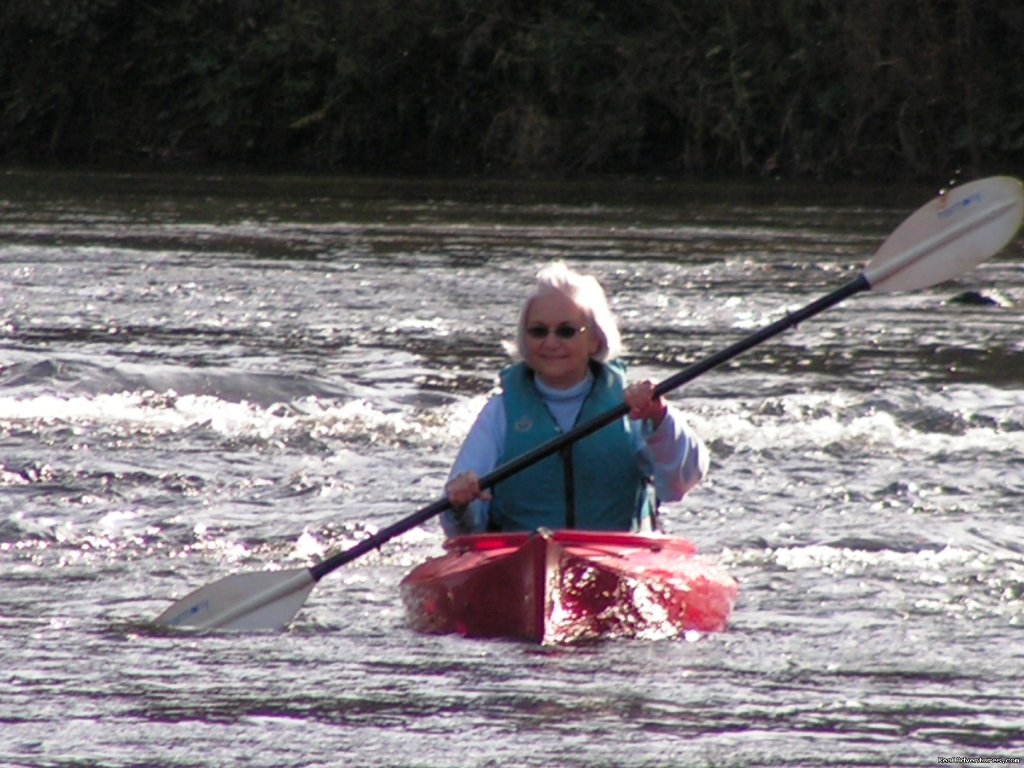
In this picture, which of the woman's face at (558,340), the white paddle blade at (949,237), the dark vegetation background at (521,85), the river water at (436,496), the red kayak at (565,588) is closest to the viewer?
the river water at (436,496)

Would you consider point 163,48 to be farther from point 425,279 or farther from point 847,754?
point 847,754

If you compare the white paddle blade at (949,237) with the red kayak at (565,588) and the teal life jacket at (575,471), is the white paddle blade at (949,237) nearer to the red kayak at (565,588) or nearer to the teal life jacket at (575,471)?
the teal life jacket at (575,471)

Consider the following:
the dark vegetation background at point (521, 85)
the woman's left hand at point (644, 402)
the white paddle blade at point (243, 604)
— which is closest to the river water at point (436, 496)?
the white paddle blade at point (243, 604)

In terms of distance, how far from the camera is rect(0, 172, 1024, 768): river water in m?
5.42

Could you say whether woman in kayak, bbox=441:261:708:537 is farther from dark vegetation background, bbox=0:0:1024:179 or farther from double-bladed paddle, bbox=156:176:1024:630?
dark vegetation background, bbox=0:0:1024:179

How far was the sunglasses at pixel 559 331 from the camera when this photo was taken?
6.34m

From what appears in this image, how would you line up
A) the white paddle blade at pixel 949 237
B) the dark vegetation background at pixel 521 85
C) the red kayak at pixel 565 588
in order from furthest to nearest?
the dark vegetation background at pixel 521 85 → the white paddle blade at pixel 949 237 → the red kayak at pixel 565 588

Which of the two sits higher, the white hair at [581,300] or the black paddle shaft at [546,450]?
the white hair at [581,300]

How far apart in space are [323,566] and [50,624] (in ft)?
2.57

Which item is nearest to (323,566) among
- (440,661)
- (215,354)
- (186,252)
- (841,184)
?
(440,661)

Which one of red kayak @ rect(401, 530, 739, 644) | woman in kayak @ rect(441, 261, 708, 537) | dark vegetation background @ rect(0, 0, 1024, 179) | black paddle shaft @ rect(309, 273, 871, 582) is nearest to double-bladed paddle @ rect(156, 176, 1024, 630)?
black paddle shaft @ rect(309, 273, 871, 582)

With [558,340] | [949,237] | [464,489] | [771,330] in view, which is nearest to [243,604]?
[464,489]

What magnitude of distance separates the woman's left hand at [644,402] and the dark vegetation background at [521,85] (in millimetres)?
20827

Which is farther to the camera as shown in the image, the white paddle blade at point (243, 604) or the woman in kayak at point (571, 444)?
the white paddle blade at point (243, 604)
